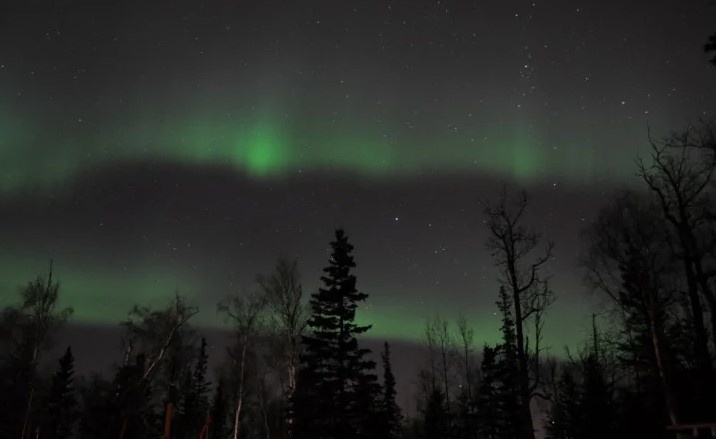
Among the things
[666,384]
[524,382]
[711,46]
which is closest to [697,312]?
[666,384]

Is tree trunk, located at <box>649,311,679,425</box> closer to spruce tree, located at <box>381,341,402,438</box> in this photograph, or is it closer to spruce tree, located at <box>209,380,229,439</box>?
spruce tree, located at <box>381,341,402,438</box>

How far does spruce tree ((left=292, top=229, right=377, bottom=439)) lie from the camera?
2762 cm

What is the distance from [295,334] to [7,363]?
28256mm

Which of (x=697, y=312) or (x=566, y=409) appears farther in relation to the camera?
(x=566, y=409)

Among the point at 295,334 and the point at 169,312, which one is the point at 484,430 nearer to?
the point at 295,334

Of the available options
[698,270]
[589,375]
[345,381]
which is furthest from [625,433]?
[345,381]

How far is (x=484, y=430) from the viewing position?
5075 cm

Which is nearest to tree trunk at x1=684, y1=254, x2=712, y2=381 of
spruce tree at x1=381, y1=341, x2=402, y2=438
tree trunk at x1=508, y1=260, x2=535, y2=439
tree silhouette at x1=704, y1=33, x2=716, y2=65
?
tree trunk at x1=508, y1=260, x2=535, y2=439

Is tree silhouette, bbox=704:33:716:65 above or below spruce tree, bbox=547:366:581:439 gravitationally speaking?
above

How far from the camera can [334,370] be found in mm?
29031

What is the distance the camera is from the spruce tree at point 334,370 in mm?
27625

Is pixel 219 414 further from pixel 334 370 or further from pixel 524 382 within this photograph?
pixel 524 382

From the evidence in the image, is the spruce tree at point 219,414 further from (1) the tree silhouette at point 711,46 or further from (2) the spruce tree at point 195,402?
(1) the tree silhouette at point 711,46

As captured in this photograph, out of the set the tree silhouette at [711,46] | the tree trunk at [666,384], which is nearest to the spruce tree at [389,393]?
the tree trunk at [666,384]
